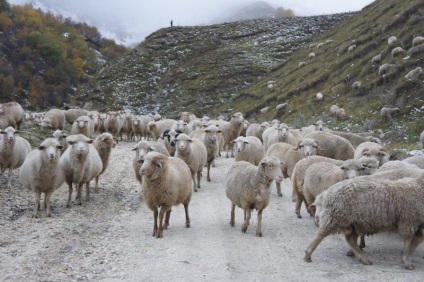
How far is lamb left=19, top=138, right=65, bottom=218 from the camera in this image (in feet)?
36.0

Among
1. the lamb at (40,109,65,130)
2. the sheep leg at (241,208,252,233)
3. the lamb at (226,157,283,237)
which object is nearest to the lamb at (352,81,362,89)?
the lamb at (40,109,65,130)

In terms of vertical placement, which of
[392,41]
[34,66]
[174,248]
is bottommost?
[174,248]

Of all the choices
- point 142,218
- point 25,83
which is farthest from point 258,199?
point 25,83

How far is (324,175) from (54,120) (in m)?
20.3

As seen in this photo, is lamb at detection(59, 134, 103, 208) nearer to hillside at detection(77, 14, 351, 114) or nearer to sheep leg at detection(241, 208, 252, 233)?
sheep leg at detection(241, 208, 252, 233)

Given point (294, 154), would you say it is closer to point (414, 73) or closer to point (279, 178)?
point (279, 178)

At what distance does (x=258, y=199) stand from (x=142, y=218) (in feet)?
10.5

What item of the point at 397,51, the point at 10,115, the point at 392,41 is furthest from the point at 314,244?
the point at 392,41

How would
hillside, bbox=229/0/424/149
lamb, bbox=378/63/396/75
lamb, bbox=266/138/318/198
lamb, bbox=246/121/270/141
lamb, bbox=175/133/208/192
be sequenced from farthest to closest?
lamb, bbox=378/63/396/75 < lamb, bbox=246/121/270/141 < hillside, bbox=229/0/424/149 < lamb, bbox=175/133/208/192 < lamb, bbox=266/138/318/198

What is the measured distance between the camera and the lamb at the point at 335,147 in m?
15.5

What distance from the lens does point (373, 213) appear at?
25.1ft

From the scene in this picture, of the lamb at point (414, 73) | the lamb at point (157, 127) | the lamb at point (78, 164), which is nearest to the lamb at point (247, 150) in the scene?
the lamb at point (78, 164)

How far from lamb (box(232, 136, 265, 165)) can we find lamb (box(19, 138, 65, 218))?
6100 mm

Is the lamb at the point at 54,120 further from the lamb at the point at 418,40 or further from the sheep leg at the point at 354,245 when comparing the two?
the lamb at the point at 418,40
